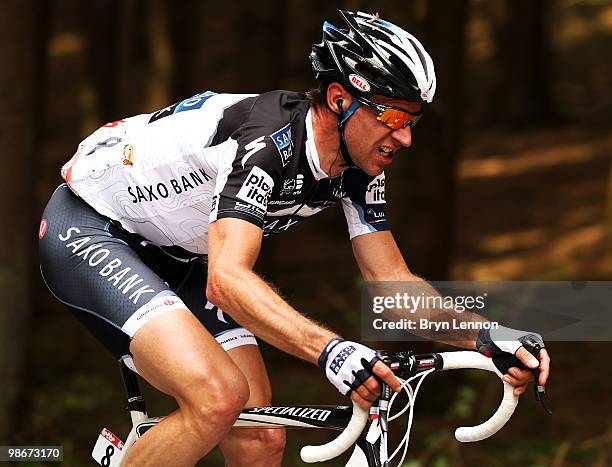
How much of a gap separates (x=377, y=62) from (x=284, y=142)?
46 cm

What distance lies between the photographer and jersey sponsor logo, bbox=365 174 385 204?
180 inches

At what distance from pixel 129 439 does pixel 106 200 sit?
0.99m

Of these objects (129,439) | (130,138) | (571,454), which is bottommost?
(571,454)

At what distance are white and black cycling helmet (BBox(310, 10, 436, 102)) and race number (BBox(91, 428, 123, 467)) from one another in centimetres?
169

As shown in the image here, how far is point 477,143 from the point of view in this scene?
21.0 m

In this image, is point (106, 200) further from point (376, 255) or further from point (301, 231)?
point (301, 231)

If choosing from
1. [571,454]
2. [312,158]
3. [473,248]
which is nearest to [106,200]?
[312,158]

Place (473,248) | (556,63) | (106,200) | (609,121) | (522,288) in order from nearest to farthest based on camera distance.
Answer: (106,200)
(522,288)
(473,248)
(609,121)
(556,63)

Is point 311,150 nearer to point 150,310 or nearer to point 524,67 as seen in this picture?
point 150,310

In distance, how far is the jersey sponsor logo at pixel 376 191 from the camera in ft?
15.0

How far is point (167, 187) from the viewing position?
174 inches

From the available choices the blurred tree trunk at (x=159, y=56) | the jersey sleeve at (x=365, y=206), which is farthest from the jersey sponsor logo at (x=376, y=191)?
the blurred tree trunk at (x=159, y=56)

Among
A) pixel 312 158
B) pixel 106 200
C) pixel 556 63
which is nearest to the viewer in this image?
pixel 312 158

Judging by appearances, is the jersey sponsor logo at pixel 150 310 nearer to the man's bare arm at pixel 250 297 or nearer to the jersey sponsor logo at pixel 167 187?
the man's bare arm at pixel 250 297
